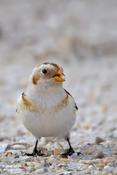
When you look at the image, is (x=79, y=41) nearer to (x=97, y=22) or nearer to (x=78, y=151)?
(x=97, y=22)

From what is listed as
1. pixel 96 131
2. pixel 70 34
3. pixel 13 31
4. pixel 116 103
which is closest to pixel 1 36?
pixel 13 31

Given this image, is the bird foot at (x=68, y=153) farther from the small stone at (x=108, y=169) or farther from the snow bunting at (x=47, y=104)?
the small stone at (x=108, y=169)

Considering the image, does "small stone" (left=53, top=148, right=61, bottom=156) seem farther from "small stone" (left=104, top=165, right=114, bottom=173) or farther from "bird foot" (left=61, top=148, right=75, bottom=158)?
"small stone" (left=104, top=165, right=114, bottom=173)

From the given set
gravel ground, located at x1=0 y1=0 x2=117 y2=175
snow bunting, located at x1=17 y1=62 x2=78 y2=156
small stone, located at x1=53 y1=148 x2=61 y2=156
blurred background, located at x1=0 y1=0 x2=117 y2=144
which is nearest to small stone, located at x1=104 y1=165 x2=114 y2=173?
gravel ground, located at x1=0 y1=0 x2=117 y2=175

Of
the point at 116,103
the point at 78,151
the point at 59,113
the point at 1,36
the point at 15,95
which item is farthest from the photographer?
the point at 1,36

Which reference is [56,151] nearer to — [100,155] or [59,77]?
[100,155]

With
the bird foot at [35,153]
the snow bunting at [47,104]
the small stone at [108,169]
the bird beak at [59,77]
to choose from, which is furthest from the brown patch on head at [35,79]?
the small stone at [108,169]

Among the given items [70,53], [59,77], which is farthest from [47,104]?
[70,53]
